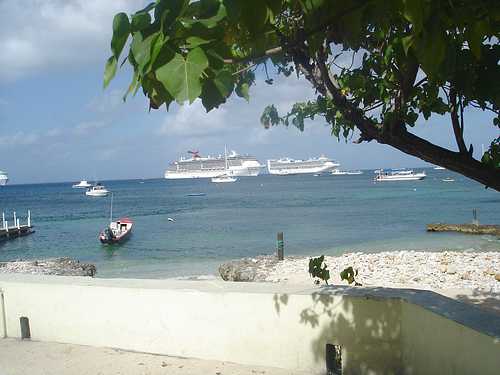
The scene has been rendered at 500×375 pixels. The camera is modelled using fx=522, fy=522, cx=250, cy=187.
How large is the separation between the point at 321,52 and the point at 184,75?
1.78 m

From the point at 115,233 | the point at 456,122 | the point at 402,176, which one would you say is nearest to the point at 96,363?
the point at 456,122

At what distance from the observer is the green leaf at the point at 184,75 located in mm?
1162

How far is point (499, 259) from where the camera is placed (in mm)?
14438

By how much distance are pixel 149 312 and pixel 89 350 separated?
2.12 feet

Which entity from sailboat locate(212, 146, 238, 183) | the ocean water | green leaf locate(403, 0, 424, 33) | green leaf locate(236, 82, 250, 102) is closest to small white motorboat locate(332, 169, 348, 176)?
sailboat locate(212, 146, 238, 183)

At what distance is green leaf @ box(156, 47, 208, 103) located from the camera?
116cm

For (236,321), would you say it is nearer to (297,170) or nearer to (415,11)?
(415,11)

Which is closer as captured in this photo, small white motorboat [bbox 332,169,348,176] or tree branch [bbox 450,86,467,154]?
tree branch [bbox 450,86,467,154]

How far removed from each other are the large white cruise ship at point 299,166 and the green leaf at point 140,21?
148m

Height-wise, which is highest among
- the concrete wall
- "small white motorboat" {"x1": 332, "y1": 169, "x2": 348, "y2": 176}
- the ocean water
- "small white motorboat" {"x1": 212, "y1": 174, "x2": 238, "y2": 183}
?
"small white motorboat" {"x1": 332, "y1": 169, "x2": 348, "y2": 176}

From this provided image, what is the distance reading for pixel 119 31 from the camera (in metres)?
1.29

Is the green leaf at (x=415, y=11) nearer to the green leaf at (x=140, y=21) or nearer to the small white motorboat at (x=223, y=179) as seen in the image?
the green leaf at (x=140, y=21)

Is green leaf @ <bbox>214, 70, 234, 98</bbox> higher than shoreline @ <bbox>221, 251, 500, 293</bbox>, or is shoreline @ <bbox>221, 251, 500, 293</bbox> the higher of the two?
green leaf @ <bbox>214, 70, 234, 98</bbox>

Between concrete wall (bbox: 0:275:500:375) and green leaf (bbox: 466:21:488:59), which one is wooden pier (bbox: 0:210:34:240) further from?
green leaf (bbox: 466:21:488:59)
